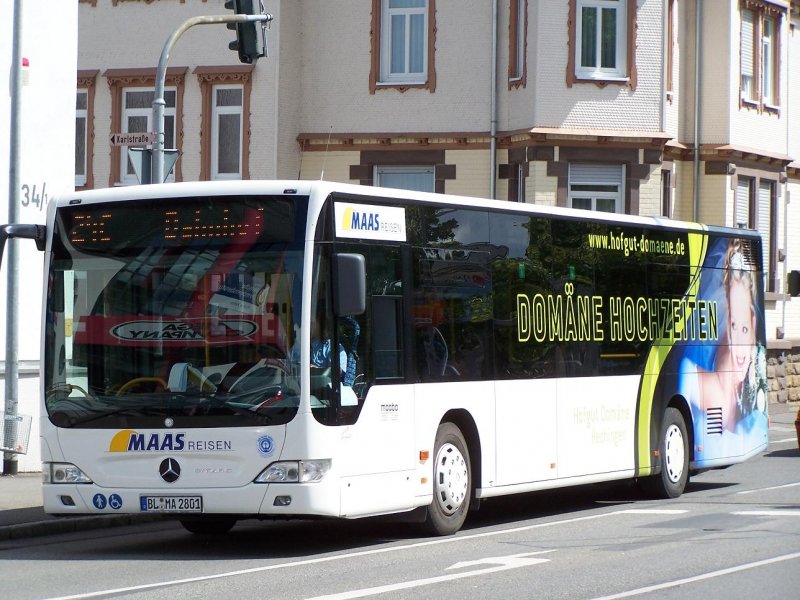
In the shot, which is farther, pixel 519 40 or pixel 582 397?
pixel 519 40

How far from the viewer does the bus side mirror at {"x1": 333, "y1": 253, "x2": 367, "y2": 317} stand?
38.4ft

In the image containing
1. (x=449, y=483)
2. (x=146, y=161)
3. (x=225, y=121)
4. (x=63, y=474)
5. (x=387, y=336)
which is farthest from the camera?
(x=225, y=121)

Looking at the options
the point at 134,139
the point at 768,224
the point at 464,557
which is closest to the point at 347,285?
the point at 464,557

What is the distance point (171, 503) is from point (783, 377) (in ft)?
84.4

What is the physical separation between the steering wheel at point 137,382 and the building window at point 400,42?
20.0 metres

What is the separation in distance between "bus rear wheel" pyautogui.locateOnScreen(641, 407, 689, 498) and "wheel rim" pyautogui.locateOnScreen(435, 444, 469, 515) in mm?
Answer: 4202

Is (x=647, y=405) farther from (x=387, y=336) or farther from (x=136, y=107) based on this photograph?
(x=136, y=107)

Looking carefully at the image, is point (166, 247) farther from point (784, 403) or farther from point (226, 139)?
point (784, 403)

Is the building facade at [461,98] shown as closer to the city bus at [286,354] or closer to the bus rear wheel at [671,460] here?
the bus rear wheel at [671,460]

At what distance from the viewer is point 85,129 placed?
1283 inches

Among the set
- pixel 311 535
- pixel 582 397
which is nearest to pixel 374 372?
pixel 311 535

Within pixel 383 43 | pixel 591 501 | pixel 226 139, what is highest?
pixel 383 43

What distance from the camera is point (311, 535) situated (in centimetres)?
1388

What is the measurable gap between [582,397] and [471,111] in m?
16.3
